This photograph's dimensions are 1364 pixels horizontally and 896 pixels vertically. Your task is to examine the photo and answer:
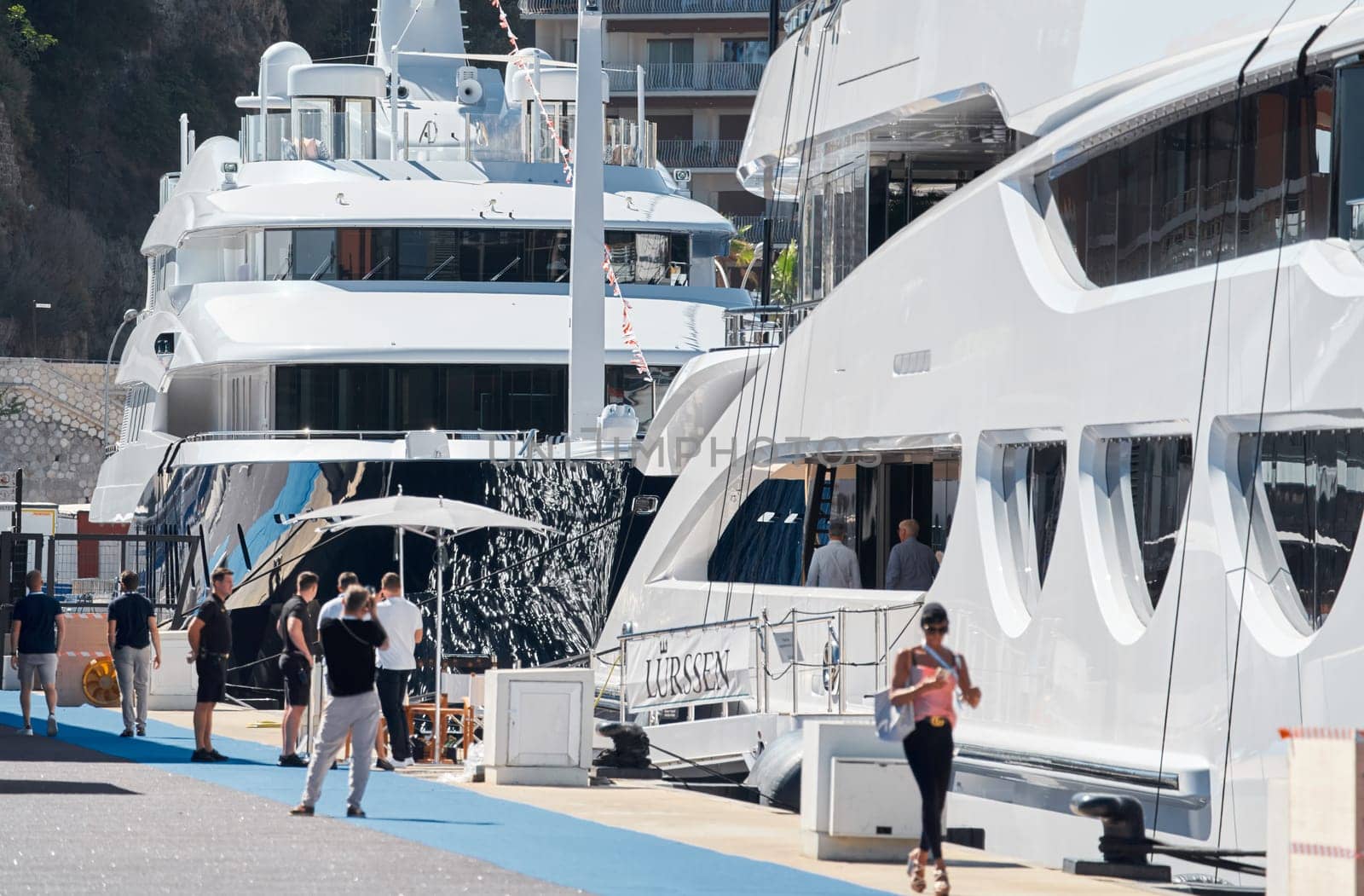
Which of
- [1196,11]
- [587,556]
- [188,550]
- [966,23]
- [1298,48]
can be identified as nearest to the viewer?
[1298,48]

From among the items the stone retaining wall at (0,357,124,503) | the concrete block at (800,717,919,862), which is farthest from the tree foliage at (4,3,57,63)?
the concrete block at (800,717,919,862)

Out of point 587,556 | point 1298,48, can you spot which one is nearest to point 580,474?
point 587,556

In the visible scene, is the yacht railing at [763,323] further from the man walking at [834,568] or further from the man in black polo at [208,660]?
the man in black polo at [208,660]

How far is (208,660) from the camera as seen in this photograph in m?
16.9

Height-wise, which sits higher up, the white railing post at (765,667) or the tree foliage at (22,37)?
the tree foliage at (22,37)

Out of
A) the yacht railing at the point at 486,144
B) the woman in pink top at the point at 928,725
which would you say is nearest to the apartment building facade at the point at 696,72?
the yacht railing at the point at 486,144

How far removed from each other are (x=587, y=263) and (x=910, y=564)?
9.41 meters

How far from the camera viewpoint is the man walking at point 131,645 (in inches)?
749

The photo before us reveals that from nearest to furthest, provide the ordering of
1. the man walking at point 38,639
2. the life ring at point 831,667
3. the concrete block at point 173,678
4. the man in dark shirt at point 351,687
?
the man in dark shirt at point 351,687 < the life ring at point 831,667 < the man walking at point 38,639 < the concrete block at point 173,678

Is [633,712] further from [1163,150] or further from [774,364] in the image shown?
[1163,150]

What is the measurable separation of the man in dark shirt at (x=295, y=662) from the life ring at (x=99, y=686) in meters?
7.94

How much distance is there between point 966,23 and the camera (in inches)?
579

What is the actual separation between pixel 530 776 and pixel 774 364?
4526mm

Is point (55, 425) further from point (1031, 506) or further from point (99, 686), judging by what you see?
point (1031, 506)
